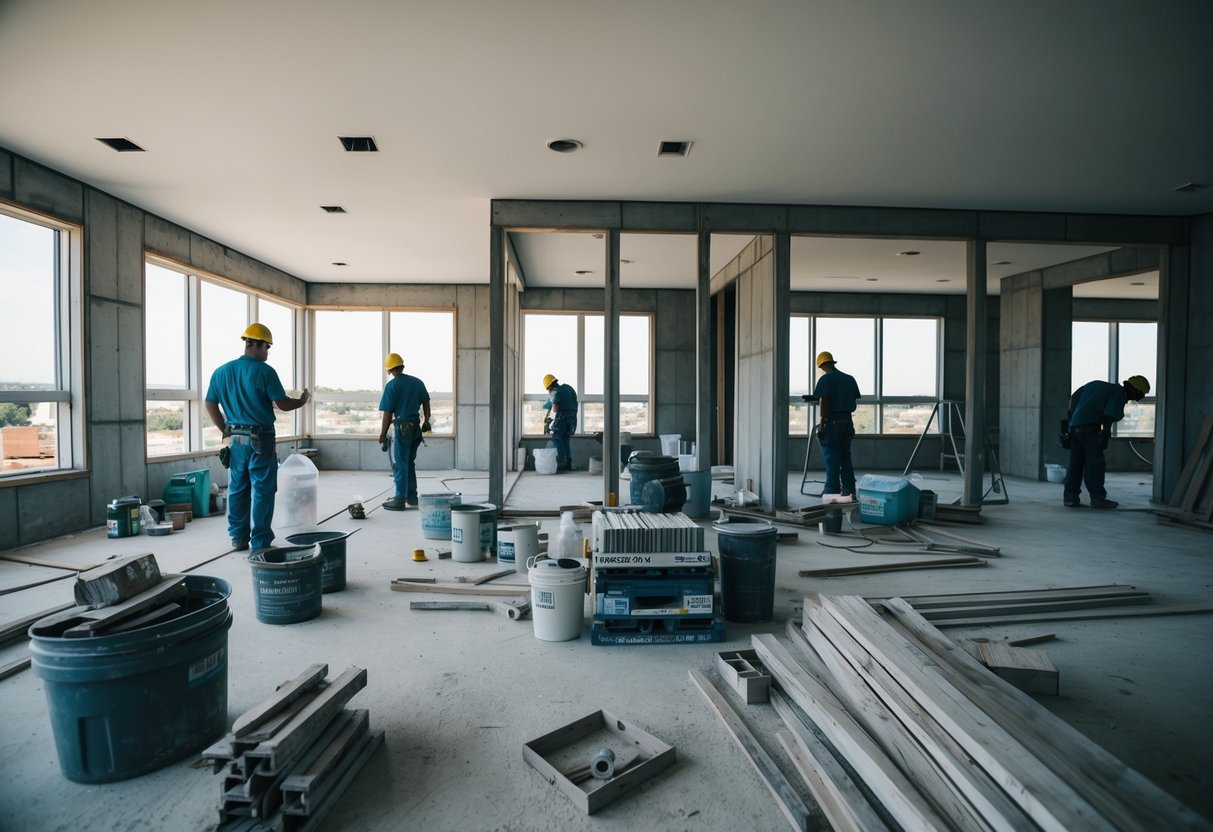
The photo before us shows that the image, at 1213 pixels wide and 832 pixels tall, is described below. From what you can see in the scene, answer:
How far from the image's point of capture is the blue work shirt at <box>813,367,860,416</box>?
26.3 ft

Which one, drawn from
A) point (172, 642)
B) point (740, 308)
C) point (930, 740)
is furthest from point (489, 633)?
point (740, 308)

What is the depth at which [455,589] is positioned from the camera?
4367 mm

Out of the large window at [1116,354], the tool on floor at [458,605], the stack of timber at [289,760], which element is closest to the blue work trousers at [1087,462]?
the large window at [1116,354]

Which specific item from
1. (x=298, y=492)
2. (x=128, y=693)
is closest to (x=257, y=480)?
(x=298, y=492)

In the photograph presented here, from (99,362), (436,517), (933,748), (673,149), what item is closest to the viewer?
(933,748)

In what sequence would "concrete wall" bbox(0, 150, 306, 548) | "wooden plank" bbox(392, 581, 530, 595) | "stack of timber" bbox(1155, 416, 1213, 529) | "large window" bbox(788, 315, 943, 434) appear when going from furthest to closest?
"large window" bbox(788, 315, 943, 434) → "stack of timber" bbox(1155, 416, 1213, 529) → "concrete wall" bbox(0, 150, 306, 548) → "wooden plank" bbox(392, 581, 530, 595)

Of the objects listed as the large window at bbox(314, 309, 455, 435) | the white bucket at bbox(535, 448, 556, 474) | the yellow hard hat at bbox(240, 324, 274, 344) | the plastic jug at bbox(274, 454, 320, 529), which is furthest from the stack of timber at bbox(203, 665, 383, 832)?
the large window at bbox(314, 309, 455, 435)

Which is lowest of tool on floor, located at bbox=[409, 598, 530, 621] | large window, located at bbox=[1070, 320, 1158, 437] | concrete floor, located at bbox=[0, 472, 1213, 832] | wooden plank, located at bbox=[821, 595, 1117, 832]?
concrete floor, located at bbox=[0, 472, 1213, 832]

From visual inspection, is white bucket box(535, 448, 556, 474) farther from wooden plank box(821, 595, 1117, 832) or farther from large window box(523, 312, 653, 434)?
wooden plank box(821, 595, 1117, 832)

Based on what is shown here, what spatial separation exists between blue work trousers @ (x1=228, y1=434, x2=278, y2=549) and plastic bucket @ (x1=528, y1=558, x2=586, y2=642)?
2880 mm

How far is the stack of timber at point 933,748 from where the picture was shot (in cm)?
164

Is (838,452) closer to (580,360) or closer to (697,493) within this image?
(697,493)

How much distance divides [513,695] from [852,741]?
57.5 inches

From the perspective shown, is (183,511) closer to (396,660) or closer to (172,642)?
(396,660)
